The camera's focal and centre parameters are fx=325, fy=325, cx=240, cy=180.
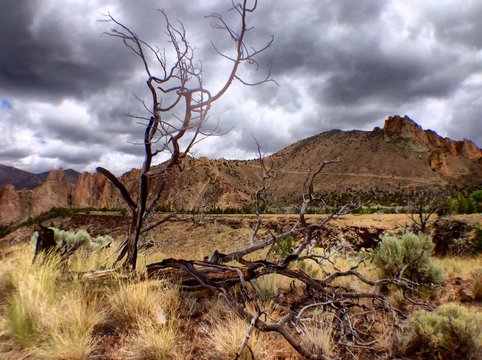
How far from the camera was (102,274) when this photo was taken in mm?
4348

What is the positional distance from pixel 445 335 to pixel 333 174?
7900cm

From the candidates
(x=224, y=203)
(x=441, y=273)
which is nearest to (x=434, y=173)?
(x=224, y=203)

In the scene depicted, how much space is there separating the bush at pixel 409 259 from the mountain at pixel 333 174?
54.7 m

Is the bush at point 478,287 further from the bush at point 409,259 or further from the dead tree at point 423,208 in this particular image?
the dead tree at point 423,208

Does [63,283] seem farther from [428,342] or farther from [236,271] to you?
[428,342]

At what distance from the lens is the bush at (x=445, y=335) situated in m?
3.46

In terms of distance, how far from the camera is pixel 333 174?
262 ft

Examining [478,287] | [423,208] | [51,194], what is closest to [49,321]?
[478,287]

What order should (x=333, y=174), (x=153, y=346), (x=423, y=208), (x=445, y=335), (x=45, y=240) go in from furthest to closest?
(x=333, y=174) < (x=423, y=208) < (x=45, y=240) < (x=445, y=335) < (x=153, y=346)

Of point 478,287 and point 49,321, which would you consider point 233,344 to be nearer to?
point 49,321

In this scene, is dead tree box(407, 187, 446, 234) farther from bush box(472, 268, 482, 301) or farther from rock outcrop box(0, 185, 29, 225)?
rock outcrop box(0, 185, 29, 225)

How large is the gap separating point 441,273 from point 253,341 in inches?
215

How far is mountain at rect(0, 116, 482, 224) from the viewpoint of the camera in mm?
71000

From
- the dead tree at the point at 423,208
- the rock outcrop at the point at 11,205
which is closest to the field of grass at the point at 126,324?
the dead tree at the point at 423,208
